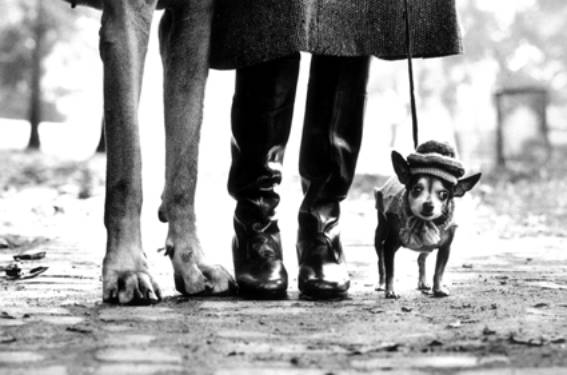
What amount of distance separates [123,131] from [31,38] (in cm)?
2034

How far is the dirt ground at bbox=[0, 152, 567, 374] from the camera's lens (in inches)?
81.9

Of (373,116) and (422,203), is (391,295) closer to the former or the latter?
(422,203)

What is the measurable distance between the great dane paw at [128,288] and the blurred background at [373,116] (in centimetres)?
100

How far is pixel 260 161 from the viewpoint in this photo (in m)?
3.15

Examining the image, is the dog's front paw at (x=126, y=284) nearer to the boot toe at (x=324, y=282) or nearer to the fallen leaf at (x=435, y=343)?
the boot toe at (x=324, y=282)

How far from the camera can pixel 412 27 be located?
3.32 metres

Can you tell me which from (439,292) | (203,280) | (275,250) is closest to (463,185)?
(439,292)

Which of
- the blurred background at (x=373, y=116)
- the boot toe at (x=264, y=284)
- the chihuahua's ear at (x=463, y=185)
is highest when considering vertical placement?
the blurred background at (x=373, y=116)

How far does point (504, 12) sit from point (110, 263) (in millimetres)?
26101

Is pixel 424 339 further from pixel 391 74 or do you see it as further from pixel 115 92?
pixel 391 74

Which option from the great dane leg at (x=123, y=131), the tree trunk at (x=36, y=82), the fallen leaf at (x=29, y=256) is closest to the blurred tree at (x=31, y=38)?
the tree trunk at (x=36, y=82)

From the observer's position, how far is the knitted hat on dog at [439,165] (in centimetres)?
285

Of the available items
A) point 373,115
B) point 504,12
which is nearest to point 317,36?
point 504,12

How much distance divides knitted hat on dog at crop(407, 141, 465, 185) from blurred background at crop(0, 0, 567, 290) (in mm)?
253
